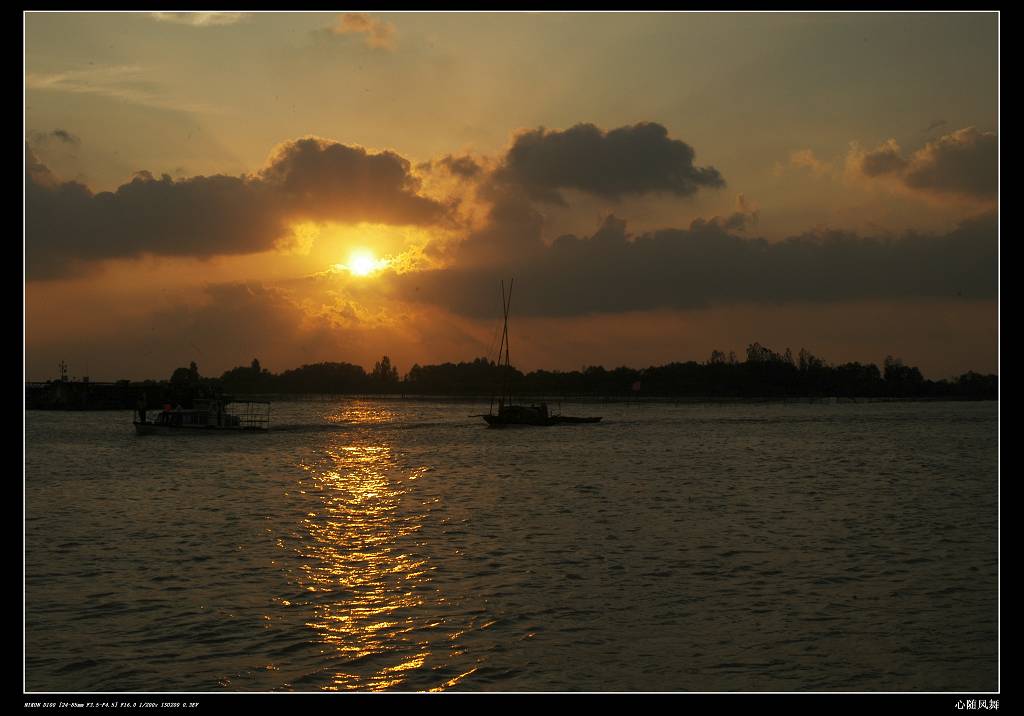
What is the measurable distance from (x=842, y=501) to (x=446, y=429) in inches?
3840

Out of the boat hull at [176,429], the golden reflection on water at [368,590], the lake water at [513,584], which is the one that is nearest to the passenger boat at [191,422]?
the boat hull at [176,429]

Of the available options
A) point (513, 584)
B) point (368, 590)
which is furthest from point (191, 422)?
point (513, 584)

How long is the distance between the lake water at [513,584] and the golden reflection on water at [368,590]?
99 millimetres

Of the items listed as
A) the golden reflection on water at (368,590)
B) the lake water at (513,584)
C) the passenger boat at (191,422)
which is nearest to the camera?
the lake water at (513,584)

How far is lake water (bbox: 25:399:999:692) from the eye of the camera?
59.4 ft

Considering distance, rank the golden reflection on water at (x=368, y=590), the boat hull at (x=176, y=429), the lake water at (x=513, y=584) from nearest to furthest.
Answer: the lake water at (x=513, y=584) < the golden reflection on water at (x=368, y=590) < the boat hull at (x=176, y=429)

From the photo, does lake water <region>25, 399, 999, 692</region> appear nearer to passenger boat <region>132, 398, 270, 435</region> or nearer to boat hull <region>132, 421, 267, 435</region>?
boat hull <region>132, 421, 267, 435</region>

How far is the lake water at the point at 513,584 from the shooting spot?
18094mm

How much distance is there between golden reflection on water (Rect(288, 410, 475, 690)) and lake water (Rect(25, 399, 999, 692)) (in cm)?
10

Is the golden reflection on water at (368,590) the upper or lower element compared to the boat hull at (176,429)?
upper

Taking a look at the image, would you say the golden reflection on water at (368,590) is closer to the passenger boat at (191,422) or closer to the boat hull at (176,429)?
the boat hull at (176,429)

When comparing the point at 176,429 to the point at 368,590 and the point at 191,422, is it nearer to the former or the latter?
the point at 191,422

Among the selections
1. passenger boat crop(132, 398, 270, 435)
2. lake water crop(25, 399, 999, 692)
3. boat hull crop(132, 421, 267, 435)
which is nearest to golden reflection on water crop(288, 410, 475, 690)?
lake water crop(25, 399, 999, 692)

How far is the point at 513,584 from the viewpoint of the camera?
25312 mm
